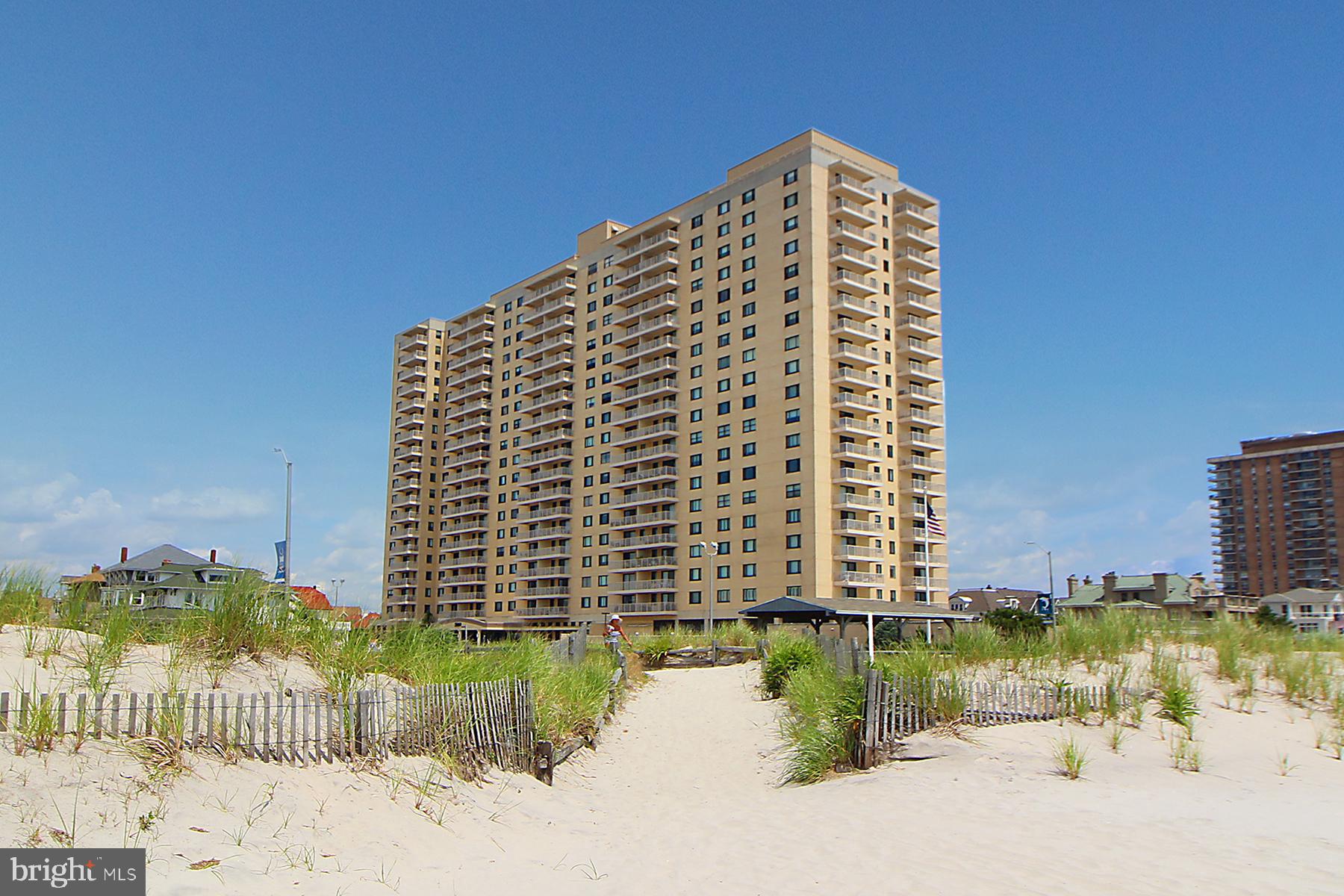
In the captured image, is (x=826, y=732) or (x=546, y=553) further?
(x=546, y=553)

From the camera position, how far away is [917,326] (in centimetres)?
7706

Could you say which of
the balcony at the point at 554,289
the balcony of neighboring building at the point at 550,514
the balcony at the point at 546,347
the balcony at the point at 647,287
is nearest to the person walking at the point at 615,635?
the balcony at the point at 647,287

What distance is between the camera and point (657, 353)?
85688mm

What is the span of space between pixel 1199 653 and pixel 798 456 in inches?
1964

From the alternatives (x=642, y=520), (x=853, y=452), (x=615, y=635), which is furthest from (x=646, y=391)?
(x=615, y=635)

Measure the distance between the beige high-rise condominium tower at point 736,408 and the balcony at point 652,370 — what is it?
0.22 metres

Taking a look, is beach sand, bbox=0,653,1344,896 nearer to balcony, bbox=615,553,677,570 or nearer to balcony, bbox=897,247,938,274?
balcony, bbox=615,553,677,570

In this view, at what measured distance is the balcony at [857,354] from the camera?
7294 centimetres

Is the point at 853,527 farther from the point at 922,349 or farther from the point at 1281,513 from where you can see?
the point at 1281,513

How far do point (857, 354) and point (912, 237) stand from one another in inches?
469

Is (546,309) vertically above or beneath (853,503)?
above

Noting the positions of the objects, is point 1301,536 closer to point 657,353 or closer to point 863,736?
point 657,353

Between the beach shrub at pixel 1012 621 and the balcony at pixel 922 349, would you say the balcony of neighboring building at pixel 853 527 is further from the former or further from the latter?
the beach shrub at pixel 1012 621

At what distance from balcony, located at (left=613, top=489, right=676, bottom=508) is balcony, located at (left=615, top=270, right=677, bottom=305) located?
1818 centimetres
